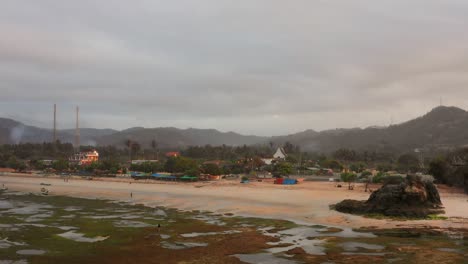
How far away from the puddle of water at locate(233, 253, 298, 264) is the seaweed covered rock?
76.3 ft

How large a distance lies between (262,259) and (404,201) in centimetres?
2652

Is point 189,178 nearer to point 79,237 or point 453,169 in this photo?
point 453,169

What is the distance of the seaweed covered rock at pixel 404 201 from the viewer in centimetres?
4622

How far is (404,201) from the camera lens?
47531 mm

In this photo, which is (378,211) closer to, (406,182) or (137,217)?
(406,182)

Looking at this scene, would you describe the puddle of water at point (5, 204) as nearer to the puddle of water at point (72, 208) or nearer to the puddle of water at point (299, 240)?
the puddle of water at point (72, 208)

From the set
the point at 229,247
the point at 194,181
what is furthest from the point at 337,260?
the point at 194,181

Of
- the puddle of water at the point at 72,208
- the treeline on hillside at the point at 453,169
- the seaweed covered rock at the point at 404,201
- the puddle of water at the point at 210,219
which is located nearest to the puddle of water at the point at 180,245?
the puddle of water at the point at 210,219

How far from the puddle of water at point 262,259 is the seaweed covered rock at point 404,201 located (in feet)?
76.3

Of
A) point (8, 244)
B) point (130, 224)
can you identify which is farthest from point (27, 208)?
point (8, 244)

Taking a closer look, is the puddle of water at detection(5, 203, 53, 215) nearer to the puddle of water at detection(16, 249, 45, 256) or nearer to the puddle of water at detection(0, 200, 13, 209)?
the puddle of water at detection(0, 200, 13, 209)

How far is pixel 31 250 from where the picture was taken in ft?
98.6

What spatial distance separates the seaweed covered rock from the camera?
46219mm

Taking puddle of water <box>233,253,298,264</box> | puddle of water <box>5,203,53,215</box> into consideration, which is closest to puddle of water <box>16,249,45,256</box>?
puddle of water <box>233,253,298,264</box>
